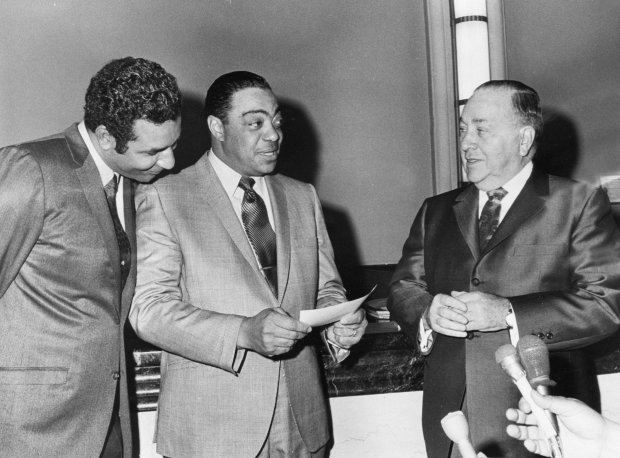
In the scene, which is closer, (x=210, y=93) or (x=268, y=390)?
(x=268, y=390)

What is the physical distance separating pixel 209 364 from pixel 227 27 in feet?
10.7

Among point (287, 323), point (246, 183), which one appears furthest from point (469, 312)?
point (246, 183)

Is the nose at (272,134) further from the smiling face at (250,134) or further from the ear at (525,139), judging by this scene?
the ear at (525,139)

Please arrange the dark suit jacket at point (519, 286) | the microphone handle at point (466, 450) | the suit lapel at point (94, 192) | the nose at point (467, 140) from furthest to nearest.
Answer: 1. the nose at point (467, 140)
2. the dark suit jacket at point (519, 286)
3. the suit lapel at point (94, 192)
4. the microphone handle at point (466, 450)

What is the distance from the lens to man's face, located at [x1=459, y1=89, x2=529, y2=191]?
2.20m

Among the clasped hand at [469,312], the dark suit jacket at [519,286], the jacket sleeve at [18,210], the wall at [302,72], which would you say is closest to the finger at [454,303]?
the clasped hand at [469,312]

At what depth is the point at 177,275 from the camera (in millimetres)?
2025

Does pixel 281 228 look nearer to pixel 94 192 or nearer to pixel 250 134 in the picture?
pixel 250 134

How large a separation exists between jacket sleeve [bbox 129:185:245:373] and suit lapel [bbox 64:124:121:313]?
0.10m

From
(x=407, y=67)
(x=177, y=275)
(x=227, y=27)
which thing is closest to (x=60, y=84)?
(x=227, y=27)

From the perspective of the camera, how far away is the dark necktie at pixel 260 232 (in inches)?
83.2

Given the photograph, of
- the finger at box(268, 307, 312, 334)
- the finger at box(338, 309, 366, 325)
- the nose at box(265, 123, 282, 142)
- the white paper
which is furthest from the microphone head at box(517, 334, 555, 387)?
the nose at box(265, 123, 282, 142)

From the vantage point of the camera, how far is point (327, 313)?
1.86 metres

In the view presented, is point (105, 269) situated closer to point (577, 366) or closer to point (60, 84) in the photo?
point (577, 366)
